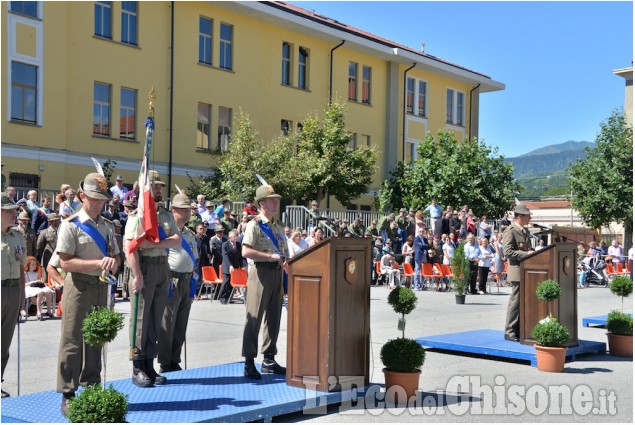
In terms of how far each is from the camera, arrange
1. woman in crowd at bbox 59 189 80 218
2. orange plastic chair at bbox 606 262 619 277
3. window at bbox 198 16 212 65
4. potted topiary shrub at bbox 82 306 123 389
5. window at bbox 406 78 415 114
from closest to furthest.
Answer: potted topiary shrub at bbox 82 306 123 389
woman in crowd at bbox 59 189 80 218
window at bbox 198 16 212 65
orange plastic chair at bbox 606 262 619 277
window at bbox 406 78 415 114

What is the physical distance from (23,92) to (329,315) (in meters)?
20.1

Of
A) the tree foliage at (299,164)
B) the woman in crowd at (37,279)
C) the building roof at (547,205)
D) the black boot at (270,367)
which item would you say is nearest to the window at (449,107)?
the tree foliage at (299,164)

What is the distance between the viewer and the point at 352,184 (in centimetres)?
3281

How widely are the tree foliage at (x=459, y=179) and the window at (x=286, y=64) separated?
641 cm

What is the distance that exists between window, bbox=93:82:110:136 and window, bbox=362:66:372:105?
49.1 ft

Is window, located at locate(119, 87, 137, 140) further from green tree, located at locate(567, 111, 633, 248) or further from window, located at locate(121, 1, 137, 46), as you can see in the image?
green tree, located at locate(567, 111, 633, 248)

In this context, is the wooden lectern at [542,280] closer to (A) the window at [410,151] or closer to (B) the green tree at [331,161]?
(B) the green tree at [331,161]

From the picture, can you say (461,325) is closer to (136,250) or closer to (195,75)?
(136,250)

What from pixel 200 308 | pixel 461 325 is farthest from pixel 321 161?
pixel 461 325

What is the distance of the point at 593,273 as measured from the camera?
3275 cm

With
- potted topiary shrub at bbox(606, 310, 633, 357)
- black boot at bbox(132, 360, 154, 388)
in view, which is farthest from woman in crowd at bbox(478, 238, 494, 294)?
black boot at bbox(132, 360, 154, 388)

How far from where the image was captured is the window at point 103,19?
92.4ft

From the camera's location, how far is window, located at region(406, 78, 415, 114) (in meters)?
43.0

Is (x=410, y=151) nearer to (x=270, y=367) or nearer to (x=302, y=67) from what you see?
(x=302, y=67)
